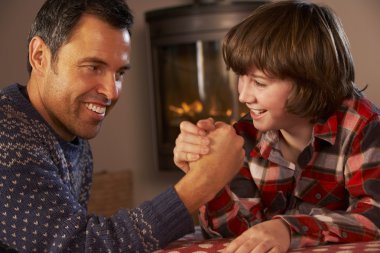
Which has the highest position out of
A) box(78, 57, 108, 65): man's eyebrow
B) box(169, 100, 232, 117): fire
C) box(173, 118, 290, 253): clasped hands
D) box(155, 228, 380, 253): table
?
box(78, 57, 108, 65): man's eyebrow

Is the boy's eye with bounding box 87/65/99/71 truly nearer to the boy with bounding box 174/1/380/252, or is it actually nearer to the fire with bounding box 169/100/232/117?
the boy with bounding box 174/1/380/252

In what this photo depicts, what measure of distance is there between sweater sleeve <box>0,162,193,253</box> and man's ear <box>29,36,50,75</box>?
0.40 meters

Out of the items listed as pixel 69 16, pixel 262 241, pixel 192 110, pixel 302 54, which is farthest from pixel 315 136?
pixel 192 110

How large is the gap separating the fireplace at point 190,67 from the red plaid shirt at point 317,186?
193cm

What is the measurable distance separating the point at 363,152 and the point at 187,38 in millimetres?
2220

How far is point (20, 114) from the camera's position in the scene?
1.26 meters

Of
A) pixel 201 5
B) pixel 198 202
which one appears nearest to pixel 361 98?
pixel 198 202

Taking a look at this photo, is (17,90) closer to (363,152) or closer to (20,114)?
(20,114)

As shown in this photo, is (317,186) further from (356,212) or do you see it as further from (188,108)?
(188,108)

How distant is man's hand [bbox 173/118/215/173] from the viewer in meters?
1.13

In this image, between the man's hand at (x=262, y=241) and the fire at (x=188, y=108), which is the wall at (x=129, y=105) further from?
the man's hand at (x=262, y=241)

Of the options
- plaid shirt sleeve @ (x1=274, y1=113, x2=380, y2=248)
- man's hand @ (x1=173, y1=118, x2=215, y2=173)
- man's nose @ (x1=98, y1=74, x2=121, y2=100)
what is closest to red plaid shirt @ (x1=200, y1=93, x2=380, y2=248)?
plaid shirt sleeve @ (x1=274, y1=113, x2=380, y2=248)

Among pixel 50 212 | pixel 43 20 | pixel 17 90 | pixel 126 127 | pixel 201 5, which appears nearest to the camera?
pixel 50 212

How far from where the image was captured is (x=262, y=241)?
994 mm
